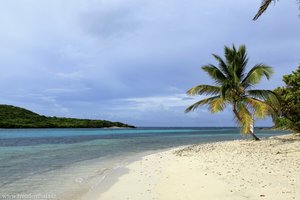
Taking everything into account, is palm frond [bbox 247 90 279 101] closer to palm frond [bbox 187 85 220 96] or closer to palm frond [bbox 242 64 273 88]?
palm frond [bbox 242 64 273 88]

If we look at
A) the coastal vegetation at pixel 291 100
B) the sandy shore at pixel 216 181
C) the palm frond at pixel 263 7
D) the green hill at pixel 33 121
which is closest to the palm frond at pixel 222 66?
the coastal vegetation at pixel 291 100

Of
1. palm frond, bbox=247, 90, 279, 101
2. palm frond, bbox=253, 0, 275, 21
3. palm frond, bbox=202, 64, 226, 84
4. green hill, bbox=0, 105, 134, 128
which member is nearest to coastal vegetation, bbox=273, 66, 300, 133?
palm frond, bbox=247, 90, 279, 101

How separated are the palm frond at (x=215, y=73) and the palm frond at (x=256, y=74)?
1.30 meters

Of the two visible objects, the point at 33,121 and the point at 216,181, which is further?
the point at 33,121

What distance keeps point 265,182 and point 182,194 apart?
2.11 meters

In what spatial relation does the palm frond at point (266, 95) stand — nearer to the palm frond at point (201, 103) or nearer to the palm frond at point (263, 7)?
the palm frond at point (201, 103)

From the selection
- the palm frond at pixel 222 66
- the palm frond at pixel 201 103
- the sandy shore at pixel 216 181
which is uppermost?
the palm frond at pixel 222 66

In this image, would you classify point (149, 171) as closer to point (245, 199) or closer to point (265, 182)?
point (265, 182)

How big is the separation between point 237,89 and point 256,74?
1420mm

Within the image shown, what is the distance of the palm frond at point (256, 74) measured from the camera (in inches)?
768

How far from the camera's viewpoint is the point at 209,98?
68.6ft

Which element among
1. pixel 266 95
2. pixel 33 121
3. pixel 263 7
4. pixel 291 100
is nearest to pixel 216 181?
pixel 263 7

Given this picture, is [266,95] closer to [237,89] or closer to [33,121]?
[237,89]

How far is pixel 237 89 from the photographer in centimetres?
2025
